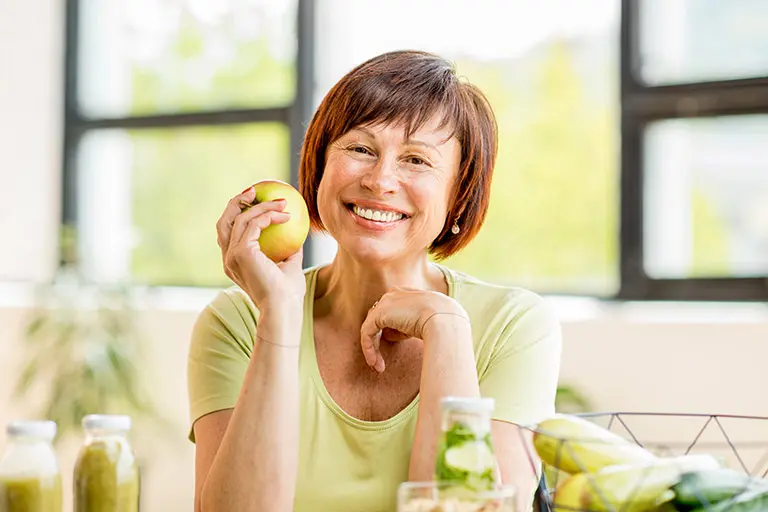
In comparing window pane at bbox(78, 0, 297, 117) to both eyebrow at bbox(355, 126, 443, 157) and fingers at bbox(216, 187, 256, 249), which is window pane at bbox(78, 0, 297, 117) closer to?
eyebrow at bbox(355, 126, 443, 157)

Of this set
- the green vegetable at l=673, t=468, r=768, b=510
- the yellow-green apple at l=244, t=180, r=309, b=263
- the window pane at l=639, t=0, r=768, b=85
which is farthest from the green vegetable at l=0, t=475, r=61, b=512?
the window pane at l=639, t=0, r=768, b=85

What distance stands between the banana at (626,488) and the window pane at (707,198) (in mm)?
2000

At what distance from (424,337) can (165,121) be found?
7.99 ft

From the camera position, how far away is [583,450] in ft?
2.86

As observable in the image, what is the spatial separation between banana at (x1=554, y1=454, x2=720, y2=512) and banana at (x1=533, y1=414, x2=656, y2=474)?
28 mm

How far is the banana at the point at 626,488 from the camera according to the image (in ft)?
2.61

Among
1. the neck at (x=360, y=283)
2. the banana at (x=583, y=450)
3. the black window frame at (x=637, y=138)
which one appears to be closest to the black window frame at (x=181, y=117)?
the black window frame at (x=637, y=138)

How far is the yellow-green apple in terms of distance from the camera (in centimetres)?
131

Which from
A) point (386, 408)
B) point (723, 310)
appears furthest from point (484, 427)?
point (723, 310)

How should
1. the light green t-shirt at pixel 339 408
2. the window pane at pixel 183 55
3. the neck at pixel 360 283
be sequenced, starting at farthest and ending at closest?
1. the window pane at pixel 183 55
2. the neck at pixel 360 283
3. the light green t-shirt at pixel 339 408

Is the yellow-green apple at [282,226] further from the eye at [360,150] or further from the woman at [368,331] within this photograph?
the eye at [360,150]

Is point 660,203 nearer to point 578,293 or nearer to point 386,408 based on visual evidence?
point 578,293

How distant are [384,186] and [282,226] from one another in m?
0.20

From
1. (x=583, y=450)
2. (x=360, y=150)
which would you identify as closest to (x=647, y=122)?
(x=360, y=150)
